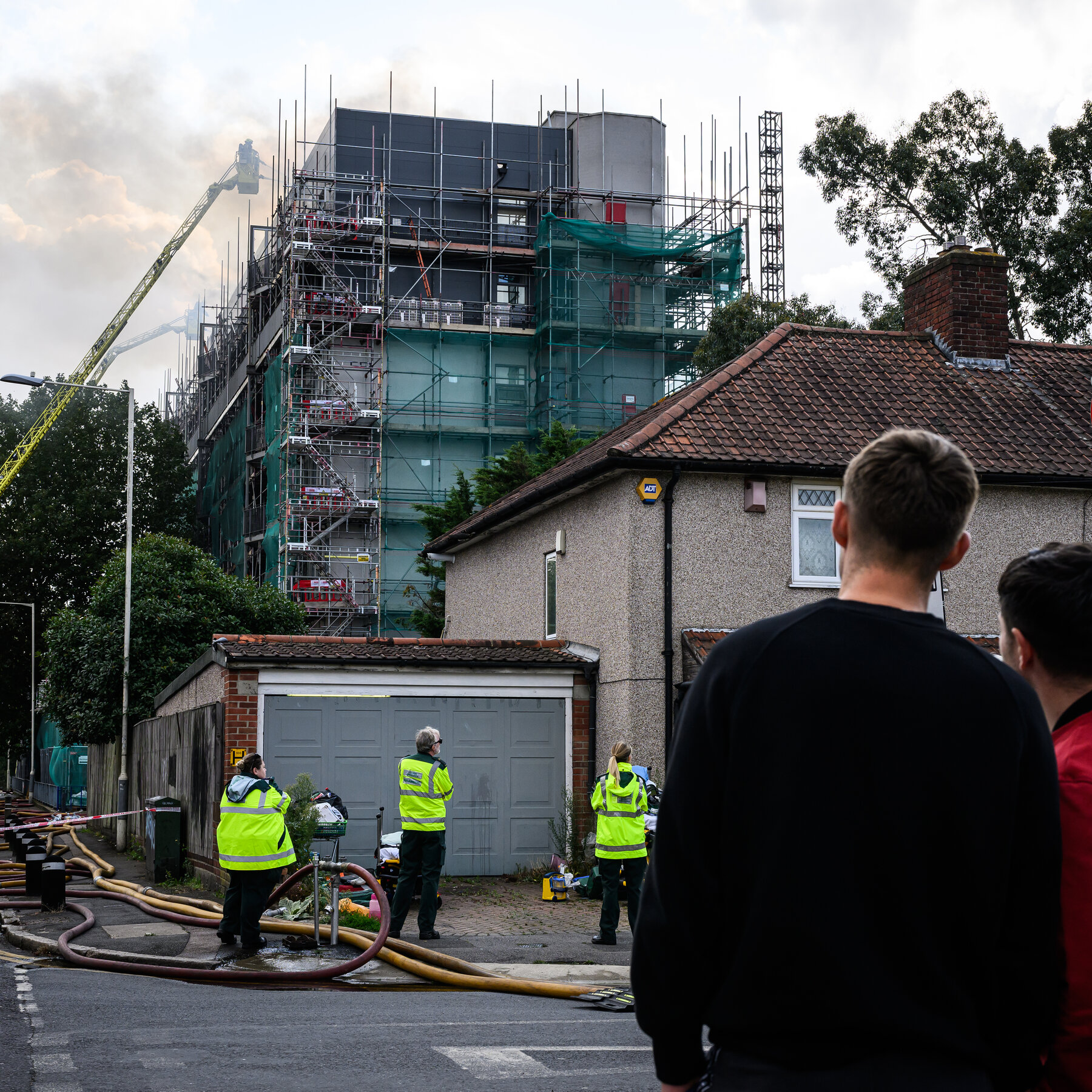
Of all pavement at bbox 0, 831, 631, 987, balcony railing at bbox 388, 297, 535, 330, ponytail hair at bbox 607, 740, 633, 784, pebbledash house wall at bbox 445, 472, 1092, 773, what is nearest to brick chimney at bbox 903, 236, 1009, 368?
pebbledash house wall at bbox 445, 472, 1092, 773

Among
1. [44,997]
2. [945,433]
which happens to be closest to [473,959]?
[44,997]

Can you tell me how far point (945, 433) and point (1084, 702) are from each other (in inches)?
668

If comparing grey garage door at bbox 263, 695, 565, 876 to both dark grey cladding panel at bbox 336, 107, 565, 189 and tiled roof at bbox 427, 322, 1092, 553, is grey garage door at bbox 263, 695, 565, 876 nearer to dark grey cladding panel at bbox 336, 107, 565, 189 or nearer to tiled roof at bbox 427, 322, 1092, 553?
tiled roof at bbox 427, 322, 1092, 553

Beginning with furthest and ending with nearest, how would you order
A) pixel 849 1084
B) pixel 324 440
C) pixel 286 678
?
pixel 324 440 → pixel 286 678 → pixel 849 1084

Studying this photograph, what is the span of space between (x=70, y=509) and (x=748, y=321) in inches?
1154

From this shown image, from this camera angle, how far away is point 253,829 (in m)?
12.1

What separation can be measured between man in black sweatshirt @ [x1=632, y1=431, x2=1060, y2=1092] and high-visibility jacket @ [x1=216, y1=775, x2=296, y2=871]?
33.3 feet

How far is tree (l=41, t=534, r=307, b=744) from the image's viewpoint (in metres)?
30.7

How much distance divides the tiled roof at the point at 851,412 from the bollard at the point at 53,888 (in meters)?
8.17

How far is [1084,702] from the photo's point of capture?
2.88m

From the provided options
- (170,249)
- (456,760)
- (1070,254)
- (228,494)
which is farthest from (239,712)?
(170,249)

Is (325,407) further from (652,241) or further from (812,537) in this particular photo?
(812,537)

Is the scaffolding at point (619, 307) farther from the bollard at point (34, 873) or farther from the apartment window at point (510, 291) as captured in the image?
the bollard at point (34, 873)

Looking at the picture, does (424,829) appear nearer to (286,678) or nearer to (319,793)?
(319,793)
